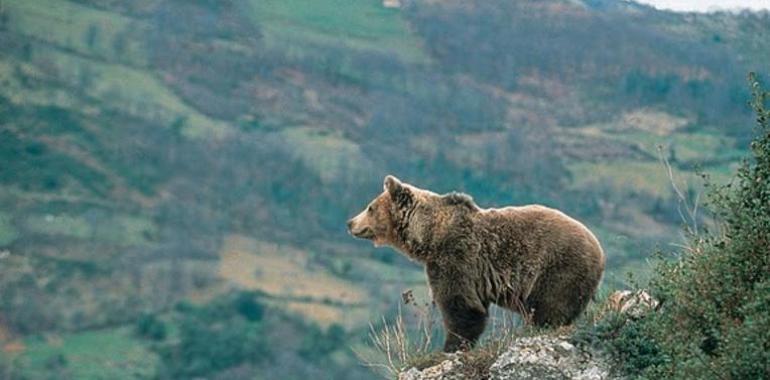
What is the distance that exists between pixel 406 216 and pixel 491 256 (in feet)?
4.83

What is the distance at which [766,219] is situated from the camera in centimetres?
1152

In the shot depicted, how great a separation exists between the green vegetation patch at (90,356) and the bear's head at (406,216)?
120 metres

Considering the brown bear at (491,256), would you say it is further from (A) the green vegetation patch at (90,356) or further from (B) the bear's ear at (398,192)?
(A) the green vegetation patch at (90,356)

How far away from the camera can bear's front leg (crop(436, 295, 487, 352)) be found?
14461 millimetres

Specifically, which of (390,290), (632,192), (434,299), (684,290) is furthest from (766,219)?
(632,192)

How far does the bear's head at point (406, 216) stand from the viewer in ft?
49.4

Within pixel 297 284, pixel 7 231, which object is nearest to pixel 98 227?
pixel 7 231

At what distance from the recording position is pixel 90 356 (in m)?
145

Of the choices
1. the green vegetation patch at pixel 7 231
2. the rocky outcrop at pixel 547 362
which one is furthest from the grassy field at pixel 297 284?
the rocky outcrop at pixel 547 362

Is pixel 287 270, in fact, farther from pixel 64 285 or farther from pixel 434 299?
pixel 434 299

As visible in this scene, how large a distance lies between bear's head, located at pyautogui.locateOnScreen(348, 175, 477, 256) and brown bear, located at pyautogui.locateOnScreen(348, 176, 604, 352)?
0.01 metres

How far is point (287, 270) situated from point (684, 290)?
163m

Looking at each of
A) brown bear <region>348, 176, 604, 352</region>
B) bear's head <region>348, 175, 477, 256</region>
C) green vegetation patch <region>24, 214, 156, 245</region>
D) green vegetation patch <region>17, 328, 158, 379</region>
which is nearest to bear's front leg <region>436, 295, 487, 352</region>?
brown bear <region>348, 176, 604, 352</region>

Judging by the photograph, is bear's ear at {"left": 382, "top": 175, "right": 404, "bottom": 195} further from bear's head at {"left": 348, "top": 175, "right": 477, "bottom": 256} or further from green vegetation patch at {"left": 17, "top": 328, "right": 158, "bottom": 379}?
green vegetation patch at {"left": 17, "top": 328, "right": 158, "bottom": 379}
